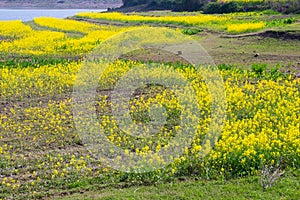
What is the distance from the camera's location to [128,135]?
33.6 feet

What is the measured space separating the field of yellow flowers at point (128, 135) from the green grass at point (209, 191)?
308 millimetres

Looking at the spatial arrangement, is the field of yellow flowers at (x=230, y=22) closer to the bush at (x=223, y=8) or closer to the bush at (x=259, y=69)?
the bush at (x=223, y=8)

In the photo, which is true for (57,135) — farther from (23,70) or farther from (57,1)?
(57,1)

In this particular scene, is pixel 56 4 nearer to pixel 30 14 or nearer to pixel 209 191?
pixel 30 14

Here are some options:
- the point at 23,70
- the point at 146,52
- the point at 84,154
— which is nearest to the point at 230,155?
the point at 84,154

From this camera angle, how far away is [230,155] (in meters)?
8.52

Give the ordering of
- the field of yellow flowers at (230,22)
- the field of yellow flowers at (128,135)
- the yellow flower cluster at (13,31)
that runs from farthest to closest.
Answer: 1. the yellow flower cluster at (13,31)
2. the field of yellow flowers at (230,22)
3. the field of yellow flowers at (128,135)

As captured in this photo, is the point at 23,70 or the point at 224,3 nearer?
the point at 23,70

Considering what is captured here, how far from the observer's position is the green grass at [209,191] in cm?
735

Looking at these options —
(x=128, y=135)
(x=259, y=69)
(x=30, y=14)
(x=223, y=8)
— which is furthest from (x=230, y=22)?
(x=30, y=14)

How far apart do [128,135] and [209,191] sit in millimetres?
3183

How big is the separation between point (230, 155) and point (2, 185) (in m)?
4.17

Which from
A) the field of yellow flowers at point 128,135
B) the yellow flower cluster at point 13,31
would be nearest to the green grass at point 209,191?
the field of yellow flowers at point 128,135

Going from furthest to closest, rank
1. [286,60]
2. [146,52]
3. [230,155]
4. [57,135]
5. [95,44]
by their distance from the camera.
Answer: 1. [95,44]
2. [146,52]
3. [286,60]
4. [57,135]
5. [230,155]
